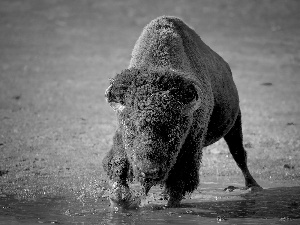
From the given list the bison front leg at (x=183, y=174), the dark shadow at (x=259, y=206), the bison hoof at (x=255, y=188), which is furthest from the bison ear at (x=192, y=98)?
the bison hoof at (x=255, y=188)

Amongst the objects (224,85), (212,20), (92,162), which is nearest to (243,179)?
(224,85)

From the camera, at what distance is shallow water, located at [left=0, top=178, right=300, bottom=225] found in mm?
6004

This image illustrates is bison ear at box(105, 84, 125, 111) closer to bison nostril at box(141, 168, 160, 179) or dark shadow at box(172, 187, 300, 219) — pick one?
bison nostril at box(141, 168, 160, 179)

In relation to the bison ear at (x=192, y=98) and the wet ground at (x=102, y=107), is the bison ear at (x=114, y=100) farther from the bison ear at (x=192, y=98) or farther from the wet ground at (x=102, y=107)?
the wet ground at (x=102, y=107)

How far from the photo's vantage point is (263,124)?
1194 cm

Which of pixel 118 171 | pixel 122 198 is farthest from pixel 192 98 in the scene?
pixel 122 198

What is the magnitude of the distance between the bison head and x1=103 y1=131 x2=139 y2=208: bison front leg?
A: 0.29m

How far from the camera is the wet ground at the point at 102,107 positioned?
670cm

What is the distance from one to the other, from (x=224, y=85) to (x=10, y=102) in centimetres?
687

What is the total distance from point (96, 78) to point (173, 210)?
10.7 metres

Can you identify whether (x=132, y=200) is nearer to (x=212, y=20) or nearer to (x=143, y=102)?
(x=143, y=102)

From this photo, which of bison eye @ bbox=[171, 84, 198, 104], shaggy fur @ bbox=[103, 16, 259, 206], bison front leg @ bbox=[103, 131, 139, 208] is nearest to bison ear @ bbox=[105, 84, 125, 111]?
shaggy fur @ bbox=[103, 16, 259, 206]

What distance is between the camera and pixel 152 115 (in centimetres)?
533

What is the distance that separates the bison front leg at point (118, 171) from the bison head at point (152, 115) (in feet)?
0.95
